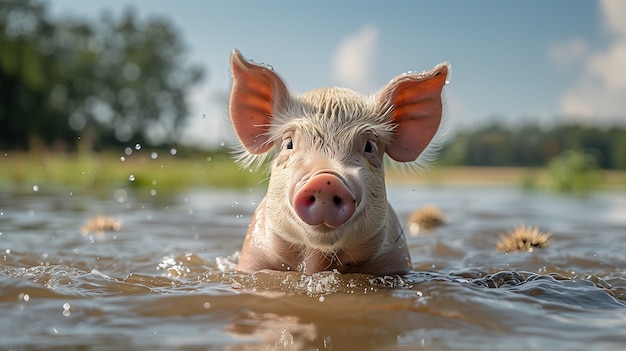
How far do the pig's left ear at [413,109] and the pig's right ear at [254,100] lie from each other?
0.73 m

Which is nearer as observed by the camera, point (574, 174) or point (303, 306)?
point (303, 306)

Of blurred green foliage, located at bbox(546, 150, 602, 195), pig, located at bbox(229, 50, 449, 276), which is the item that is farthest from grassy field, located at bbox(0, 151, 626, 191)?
pig, located at bbox(229, 50, 449, 276)

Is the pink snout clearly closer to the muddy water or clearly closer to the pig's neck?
the muddy water

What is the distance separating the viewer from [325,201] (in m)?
3.66

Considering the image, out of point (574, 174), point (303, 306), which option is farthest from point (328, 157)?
point (574, 174)

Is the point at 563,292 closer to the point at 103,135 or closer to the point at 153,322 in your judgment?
the point at 153,322

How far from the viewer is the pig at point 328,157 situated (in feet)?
12.7

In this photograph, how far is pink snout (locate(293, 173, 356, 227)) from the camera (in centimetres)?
365

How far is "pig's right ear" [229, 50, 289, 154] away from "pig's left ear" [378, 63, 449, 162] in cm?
73

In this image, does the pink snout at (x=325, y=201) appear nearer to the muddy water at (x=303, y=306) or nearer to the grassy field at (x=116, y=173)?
the muddy water at (x=303, y=306)

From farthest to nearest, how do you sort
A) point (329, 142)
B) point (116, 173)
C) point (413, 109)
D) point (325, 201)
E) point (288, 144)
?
point (116, 173), point (413, 109), point (288, 144), point (329, 142), point (325, 201)

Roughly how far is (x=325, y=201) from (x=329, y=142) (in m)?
0.66

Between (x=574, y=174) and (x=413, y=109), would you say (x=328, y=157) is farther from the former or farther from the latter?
(x=574, y=174)

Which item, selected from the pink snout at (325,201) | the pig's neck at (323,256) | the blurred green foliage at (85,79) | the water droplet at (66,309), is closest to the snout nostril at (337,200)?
the pink snout at (325,201)
